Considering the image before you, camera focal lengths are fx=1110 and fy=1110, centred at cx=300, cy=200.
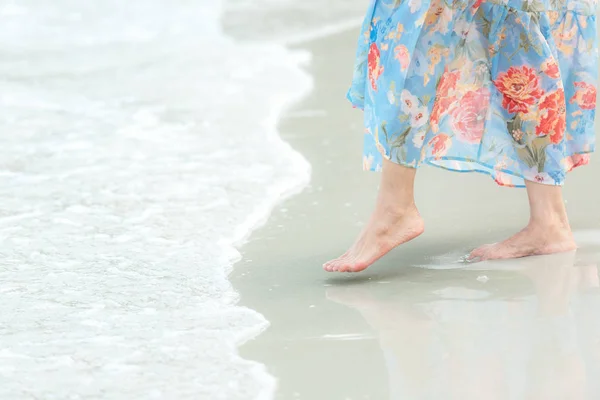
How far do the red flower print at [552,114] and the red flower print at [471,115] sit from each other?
13 cm

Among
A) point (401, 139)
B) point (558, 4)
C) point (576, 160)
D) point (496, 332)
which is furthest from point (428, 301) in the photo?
point (558, 4)

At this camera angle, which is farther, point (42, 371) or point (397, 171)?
point (397, 171)

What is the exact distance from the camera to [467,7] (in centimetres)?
259

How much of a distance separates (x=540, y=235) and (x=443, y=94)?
1.38 feet

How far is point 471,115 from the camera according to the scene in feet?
8.84

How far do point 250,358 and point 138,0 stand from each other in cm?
657

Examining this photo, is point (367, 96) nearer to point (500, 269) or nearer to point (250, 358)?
point (500, 269)

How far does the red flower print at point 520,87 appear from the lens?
8.64 ft

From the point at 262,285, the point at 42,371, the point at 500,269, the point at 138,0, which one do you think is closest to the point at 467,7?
the point at 500,269

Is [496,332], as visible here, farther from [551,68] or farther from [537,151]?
[551,68]

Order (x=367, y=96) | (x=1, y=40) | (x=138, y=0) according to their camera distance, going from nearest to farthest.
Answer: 1. (x=367, y=96)
2. (x=1, y=40)
3. (x=138, y=0)

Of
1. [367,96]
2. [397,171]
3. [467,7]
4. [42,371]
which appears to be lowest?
[42,371]

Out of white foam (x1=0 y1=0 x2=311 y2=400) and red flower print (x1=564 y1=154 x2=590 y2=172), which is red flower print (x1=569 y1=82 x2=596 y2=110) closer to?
red flower print (x1=564 y1=154 x2=590 y2=172)

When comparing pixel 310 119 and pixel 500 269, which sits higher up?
pixel 310 119
